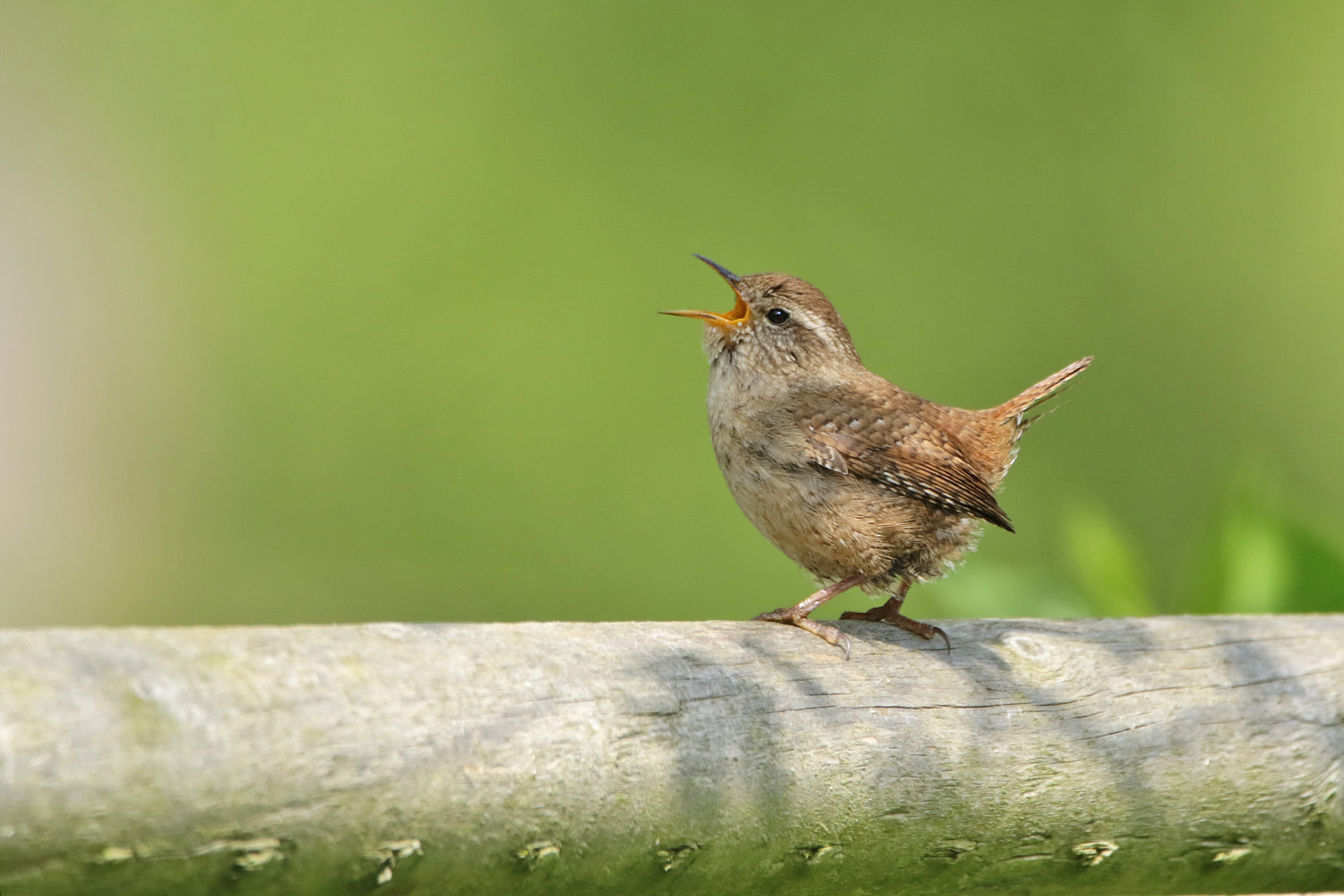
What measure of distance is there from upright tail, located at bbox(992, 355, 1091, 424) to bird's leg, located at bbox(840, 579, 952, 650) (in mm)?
653

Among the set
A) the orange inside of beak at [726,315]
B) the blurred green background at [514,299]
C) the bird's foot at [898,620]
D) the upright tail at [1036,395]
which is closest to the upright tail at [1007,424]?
the upright tail at [1036,395]

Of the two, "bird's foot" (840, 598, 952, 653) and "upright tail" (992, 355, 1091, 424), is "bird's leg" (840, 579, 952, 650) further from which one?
"upright tail" (992, 355, 1091, 424)

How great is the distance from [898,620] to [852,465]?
46 centimetres

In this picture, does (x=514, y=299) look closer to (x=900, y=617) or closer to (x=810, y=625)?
(x=900, y=617)

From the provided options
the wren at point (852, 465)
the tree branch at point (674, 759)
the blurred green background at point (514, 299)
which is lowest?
the tree branch at point (674, 759)

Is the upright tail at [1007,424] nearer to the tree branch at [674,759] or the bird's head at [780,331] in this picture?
the bird's head at [780,331]

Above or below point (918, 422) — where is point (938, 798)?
below

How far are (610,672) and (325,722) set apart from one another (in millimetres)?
475

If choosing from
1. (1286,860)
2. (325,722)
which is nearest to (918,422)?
(1286,860)

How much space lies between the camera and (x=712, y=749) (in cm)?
200

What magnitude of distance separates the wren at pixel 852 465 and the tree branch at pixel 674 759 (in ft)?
1.31

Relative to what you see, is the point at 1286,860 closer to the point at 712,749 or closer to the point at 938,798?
the point at 938,798

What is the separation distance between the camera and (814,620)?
2.66 metres

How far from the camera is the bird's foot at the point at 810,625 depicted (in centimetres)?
241
